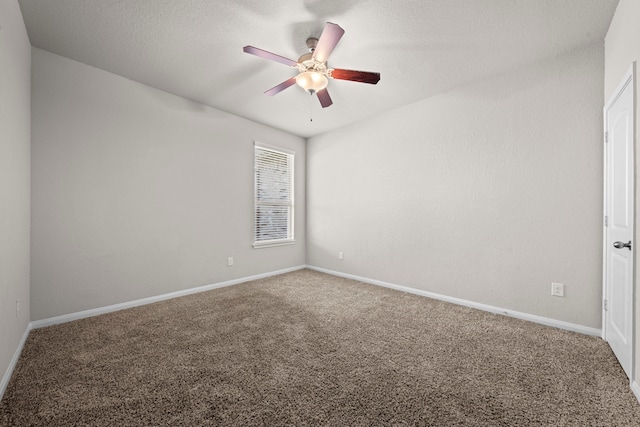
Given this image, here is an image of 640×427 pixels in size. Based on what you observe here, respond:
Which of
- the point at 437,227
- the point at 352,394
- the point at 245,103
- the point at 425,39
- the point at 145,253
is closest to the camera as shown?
the point at 352,394

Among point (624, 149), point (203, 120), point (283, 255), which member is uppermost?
point (203, 120)

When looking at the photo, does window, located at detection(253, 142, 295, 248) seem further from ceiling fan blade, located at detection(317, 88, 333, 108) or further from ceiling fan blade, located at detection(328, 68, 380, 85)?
ceiling fan blade, located at detection(328, 68, 380, 85)

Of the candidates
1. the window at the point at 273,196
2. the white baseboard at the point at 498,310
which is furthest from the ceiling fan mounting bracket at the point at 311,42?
the white baseboard at the point at 498,310

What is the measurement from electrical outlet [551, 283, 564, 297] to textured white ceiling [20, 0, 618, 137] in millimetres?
2176

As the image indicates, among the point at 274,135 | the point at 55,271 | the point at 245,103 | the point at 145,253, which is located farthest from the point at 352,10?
the point at 55,271

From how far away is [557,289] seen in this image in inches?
98.1

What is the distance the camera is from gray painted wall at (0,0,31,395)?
5.38ft

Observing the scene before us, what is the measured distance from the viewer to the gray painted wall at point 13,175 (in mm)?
1641

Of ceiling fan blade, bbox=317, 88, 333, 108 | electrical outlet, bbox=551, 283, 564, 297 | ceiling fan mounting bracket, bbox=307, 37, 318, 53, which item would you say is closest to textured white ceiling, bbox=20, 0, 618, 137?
ceiling fan mounting bracket, bbox=307, 37, 318, 53

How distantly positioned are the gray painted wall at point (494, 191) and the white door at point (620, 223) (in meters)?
0.20

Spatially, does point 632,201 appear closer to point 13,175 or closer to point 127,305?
point 13,175

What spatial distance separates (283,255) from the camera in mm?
4688

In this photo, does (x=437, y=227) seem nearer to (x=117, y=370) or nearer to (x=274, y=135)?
(x=274, y=135)

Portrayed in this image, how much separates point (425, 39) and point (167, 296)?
154 inches
